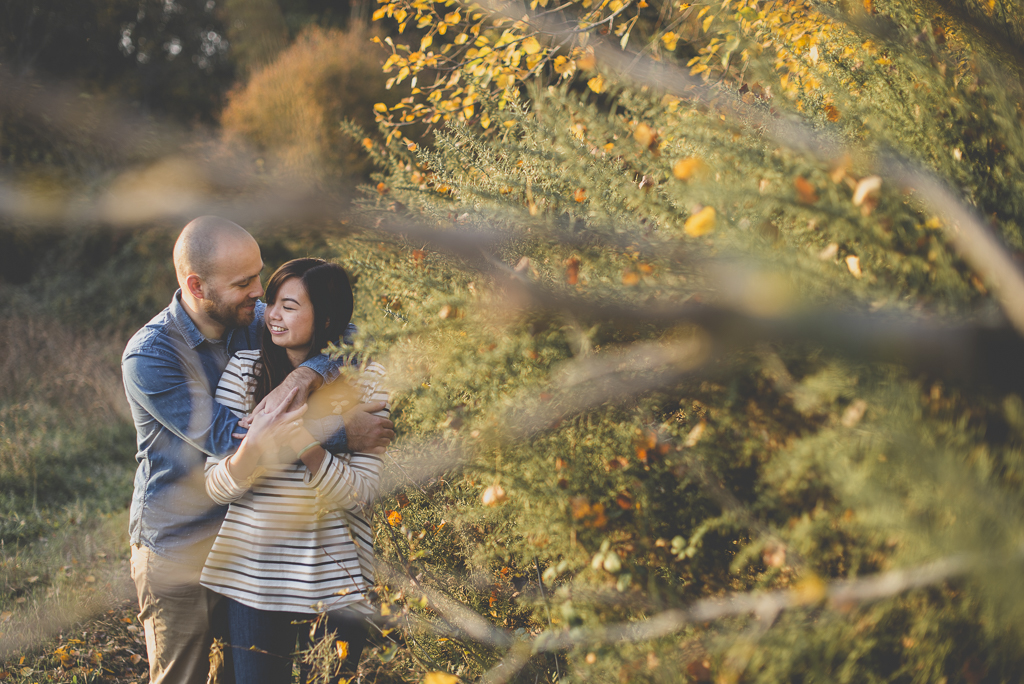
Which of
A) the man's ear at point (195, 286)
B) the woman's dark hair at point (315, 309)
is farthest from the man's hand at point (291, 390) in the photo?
the man's ear at point (195, 286)

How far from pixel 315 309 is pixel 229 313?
0.41 meters

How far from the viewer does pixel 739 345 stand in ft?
3.64

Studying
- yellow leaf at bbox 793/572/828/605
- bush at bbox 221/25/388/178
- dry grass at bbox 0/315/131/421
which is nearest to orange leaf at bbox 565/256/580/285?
yellow leaf at bbox 793/572/828/605

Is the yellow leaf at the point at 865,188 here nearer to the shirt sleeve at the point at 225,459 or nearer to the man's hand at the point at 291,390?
the man's hand at the point at 291,390

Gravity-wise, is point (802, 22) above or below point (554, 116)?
above

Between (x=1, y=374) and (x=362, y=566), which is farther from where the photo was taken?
(x=1, y=374)

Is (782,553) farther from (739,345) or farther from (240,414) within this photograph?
(240,414)

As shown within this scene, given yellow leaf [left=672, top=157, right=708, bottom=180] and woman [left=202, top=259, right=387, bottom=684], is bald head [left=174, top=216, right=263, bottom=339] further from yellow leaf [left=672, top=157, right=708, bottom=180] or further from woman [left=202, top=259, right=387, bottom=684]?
yellow leaf [left=672, top=157, right=708, bottom=180]

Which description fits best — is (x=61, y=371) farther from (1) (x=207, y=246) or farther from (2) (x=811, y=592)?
(2) (x=811, y=592)

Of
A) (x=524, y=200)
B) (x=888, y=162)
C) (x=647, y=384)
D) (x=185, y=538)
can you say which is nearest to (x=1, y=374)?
(x=185, y=538)

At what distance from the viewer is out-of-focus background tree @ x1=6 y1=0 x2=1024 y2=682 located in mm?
942

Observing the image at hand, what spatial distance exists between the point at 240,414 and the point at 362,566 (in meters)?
0.73

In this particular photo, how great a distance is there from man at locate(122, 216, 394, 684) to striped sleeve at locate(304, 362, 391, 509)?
0.05 meters

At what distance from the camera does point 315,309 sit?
217 cm
